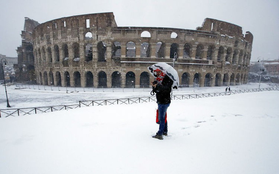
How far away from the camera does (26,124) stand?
13.8 feet

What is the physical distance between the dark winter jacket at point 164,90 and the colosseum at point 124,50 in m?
17.9

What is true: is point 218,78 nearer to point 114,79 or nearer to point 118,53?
point 114,79

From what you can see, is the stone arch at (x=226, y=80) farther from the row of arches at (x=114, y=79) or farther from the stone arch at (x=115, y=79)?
the stone arch at (x=115, y=79)

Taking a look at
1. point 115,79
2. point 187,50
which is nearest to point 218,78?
point 187,50

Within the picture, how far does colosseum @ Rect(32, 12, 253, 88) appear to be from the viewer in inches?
816

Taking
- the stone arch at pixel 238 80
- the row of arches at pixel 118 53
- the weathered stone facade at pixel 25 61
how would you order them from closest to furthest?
the row of arches at pixel 118 53 < the stone arch at pixel 238 80 < the weathered stone facade at pixel 25 61

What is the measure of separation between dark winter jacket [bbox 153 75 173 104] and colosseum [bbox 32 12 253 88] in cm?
1791

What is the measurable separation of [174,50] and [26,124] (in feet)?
80.9

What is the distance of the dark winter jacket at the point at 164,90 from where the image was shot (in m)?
3.03

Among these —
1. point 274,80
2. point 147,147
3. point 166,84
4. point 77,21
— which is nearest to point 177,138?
point 147,147

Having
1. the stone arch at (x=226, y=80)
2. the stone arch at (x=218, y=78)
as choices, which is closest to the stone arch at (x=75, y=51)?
the stone arch at (x=218, y=78)

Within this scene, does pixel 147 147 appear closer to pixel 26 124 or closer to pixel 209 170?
pixel 209 170

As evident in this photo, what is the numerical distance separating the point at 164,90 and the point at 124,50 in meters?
19.3

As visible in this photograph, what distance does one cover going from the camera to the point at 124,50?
68.6 feet
